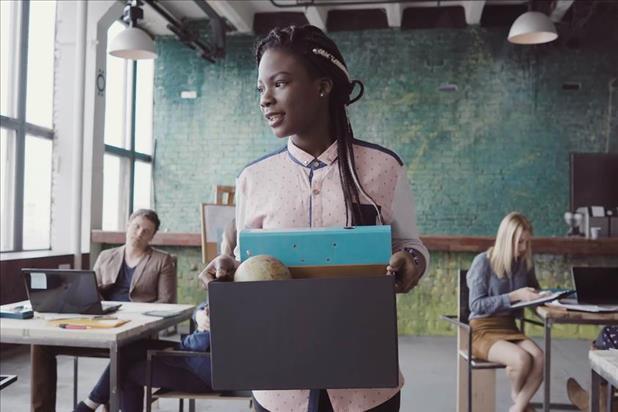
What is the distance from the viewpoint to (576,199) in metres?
7.43

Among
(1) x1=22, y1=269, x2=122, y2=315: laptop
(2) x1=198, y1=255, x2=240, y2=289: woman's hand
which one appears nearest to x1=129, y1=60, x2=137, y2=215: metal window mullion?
(1) x1=22, y1=269, x2=122, y2=315: laptop

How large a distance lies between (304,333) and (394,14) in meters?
7.82

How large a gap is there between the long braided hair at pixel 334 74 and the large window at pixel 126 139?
7103 mm

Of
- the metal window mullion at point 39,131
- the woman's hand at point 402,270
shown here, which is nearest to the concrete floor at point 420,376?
the metal window mullion at point 39,131

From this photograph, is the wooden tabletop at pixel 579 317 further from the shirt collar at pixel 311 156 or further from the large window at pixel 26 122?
the large window at pixel 26 122

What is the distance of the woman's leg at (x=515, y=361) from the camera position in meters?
3.37

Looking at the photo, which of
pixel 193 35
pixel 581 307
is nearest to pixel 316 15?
pixel 193 35

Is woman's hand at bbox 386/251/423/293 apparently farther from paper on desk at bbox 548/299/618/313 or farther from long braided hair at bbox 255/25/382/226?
paper on desk at bbox 548/299/618/313

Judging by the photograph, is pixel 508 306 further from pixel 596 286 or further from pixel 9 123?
pixel 9 123

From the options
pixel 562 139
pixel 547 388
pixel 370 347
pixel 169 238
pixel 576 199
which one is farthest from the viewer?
pixel 562 139

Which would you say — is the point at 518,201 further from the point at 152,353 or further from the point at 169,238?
the point at 152,353

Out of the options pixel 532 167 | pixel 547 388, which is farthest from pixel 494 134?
pixel 547 388

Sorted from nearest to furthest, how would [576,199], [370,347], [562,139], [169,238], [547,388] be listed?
[370,347]
[547,388]
[169,238]
[576,199]
[562,139]

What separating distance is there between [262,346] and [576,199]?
24.2 feet
